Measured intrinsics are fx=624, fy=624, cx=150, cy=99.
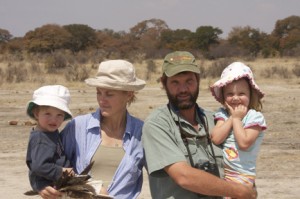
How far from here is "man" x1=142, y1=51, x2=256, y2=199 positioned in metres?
3.49

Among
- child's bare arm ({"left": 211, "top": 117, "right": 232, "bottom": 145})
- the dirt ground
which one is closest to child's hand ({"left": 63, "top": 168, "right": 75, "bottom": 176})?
child's bare arm ({"left": 211, "top": 117, "right": 232, "bottom": 145})

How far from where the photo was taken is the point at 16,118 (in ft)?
50.6

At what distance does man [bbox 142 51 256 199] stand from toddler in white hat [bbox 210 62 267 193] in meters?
0.08

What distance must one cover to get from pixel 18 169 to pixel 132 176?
583 cm

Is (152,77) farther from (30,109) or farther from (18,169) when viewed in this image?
(30,109)

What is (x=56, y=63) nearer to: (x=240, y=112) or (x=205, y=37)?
(x=205, y=37)

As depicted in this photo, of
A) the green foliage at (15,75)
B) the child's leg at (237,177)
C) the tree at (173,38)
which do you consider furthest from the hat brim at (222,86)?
the tree at (173,38)

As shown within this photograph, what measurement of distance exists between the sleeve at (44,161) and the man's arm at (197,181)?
68 cm

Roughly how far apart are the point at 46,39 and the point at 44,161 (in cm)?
4997

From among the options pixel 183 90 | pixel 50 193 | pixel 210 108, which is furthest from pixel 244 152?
pixel 210 108

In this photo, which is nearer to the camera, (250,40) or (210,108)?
(210,108)

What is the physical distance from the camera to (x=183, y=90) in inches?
A: 147

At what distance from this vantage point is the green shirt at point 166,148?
11.7ft

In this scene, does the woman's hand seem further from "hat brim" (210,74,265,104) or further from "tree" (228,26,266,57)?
"tree" (228,26,266,57)
